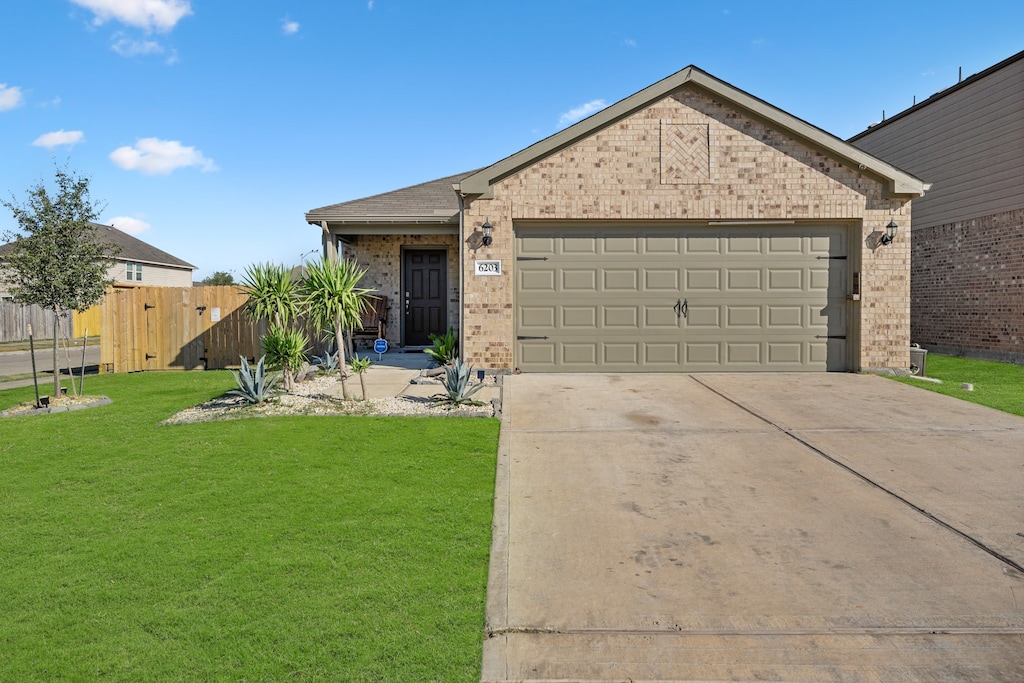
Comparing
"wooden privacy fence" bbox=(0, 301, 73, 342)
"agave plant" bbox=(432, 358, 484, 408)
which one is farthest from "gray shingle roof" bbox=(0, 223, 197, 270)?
"agave plant" bbox=(432, 358, 484, 408)

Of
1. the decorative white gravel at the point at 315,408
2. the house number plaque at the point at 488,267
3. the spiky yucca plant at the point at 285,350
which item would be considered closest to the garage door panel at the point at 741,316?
the house number plaque at the point at 488,267

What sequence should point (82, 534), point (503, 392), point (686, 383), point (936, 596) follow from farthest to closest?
1. point (686, 383)
2. point (503, 392)
3. point (82, 534)
4. point (936, 596)

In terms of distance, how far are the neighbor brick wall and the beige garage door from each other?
5.97 metres

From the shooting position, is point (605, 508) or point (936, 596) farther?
point (605, 508)

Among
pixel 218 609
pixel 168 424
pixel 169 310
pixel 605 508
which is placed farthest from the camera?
pixel 169 310

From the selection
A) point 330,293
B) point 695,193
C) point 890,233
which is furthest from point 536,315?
point 890,233

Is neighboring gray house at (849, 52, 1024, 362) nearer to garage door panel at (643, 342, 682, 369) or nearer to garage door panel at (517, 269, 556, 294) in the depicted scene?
garage door panel at (643, 342, 682, 369)

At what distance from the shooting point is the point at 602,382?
1029cm

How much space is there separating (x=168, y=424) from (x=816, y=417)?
8101mm

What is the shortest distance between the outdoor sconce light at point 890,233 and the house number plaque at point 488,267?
7.03 meters

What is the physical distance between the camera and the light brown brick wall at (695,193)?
35.5 feet

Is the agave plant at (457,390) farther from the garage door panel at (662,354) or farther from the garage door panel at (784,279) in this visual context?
the garage door panel at (784,279)

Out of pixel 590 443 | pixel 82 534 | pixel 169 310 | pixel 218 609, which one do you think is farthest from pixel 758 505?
pixel 169 310

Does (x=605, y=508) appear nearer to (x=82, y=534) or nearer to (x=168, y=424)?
(x=82, y=534)
